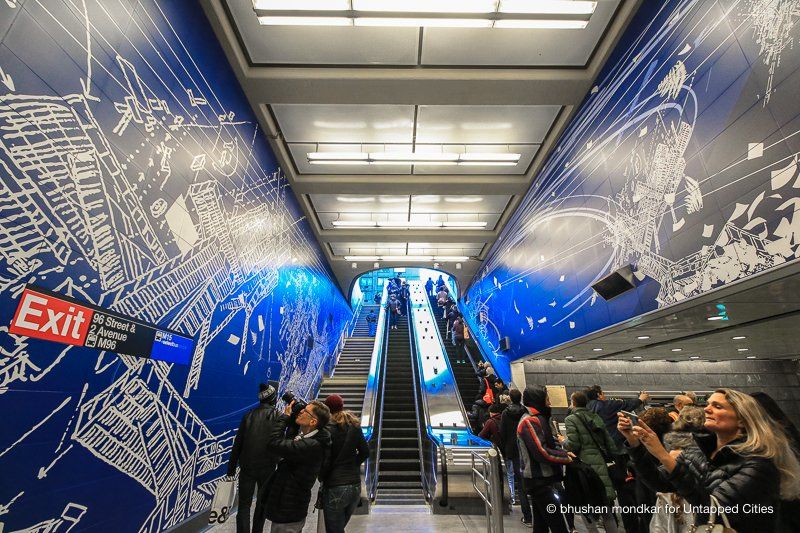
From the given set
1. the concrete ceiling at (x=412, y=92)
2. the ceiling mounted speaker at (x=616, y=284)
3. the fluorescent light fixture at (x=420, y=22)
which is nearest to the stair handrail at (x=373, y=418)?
the ceiling mounted speaker at (x=616, y=284)

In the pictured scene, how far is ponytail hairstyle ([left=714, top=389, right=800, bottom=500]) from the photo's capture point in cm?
146

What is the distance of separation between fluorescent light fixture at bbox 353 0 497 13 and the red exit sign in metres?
4.41

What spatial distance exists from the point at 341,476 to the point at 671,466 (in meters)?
2.16

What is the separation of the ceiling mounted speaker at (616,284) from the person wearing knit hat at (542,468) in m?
2.43

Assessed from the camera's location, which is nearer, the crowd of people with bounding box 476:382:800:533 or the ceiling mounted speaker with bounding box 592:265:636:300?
the crowd of people with bounding box 476:382:800:533

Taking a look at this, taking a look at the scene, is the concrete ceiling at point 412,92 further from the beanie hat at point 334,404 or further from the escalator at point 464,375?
the escalator at point 464,375

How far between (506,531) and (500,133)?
6.35m

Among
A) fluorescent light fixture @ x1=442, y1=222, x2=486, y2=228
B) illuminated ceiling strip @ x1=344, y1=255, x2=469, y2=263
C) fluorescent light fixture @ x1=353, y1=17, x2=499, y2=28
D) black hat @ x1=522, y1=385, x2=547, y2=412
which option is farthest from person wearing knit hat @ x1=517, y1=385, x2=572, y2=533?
illuminated ceiling strip @ x1=344, y1=255, x2=469, y2=263

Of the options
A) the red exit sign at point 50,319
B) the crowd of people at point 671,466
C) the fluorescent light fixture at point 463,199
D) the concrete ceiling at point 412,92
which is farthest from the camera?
the fluorescent light fixture at point 463,199

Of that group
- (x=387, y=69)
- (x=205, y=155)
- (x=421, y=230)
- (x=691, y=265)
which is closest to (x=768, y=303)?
(x=691, y=265)

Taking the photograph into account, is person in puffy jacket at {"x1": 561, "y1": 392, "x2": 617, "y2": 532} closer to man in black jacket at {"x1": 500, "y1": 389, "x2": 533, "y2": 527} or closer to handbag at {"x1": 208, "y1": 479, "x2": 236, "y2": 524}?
man in black jacket at {"x1": 500, "y1": 389, "x2": 533, "y2": 527}

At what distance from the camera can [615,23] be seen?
4785 mm

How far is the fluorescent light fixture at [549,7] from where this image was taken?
441cm

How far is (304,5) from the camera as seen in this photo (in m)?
4.45
